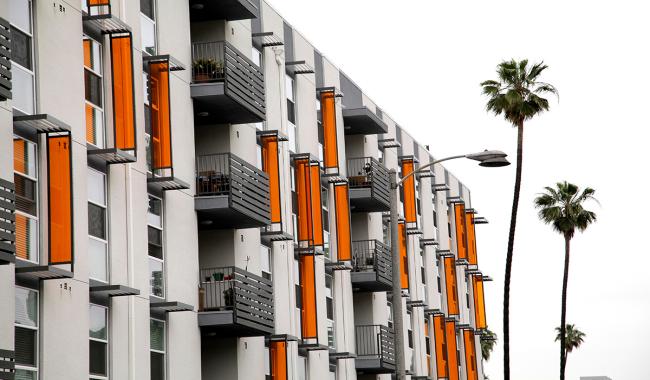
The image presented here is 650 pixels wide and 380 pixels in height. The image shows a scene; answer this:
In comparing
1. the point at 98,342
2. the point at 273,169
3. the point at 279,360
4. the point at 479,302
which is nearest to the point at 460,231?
the point at 479,302

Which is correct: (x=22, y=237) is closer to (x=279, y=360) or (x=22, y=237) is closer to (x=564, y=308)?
(x=279, y=360)

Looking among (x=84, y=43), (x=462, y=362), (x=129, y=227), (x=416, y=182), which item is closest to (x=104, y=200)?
(x=129, y=227)

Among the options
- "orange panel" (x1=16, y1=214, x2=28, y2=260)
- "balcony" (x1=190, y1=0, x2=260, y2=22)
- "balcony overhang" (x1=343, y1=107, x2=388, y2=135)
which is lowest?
"orange panel" (x1=16, y1=214, x2=28, y2=260)

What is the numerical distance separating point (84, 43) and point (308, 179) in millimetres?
13971

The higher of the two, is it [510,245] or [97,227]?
[510,245]

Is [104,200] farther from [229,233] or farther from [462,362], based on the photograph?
[462,362]

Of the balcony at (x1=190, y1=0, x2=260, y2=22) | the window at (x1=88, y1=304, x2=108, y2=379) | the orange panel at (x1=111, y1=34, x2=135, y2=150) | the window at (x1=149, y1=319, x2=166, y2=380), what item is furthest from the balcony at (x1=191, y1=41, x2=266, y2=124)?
the window at (x1=88, y1=304, x2=108, y2=379)

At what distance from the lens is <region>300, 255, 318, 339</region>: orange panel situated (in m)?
39.0

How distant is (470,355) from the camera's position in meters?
61.6

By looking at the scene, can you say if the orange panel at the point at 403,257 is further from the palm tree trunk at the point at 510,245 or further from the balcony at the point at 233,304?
the balcony at the point at 233,304

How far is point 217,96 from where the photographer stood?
1272 inches

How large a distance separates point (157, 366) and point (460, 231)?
34548 mm

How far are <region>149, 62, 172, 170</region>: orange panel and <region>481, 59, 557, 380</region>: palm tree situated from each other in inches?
1025

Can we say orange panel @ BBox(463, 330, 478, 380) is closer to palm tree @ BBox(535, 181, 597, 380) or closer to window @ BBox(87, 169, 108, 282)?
palm tree @ BBox(535, 181, 597, 380)
